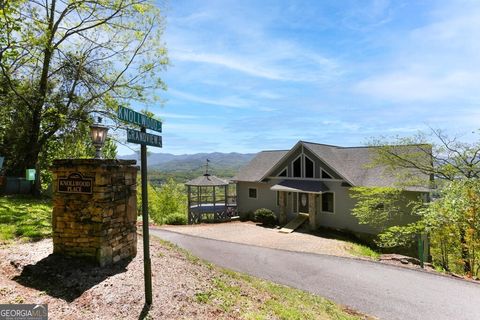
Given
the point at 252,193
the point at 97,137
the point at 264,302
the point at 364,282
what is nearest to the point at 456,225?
the point at 364,282

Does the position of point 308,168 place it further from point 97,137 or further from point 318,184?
point 97,137

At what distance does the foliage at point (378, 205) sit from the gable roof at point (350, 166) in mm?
918

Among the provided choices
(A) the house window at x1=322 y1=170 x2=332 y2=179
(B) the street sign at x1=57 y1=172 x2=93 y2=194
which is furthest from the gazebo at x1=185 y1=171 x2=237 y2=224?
(B) the street sign at x1=57 y1=172 x2=93 y2=194

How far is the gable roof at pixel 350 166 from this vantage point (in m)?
20.2

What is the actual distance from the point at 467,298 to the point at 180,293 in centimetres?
872

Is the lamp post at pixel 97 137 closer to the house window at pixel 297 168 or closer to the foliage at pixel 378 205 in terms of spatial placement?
the foliage at pixel 378 205

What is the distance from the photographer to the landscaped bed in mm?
4750

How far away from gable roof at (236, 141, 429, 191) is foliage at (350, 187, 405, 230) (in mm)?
918

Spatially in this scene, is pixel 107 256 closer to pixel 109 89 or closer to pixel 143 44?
pixel 109 89

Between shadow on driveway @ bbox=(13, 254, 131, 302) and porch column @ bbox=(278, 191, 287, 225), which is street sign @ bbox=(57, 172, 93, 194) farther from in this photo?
porch column @ bbox=(278, 191, 287, 225)

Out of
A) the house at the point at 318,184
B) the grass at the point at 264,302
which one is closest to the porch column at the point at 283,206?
the house at the point at 318,184

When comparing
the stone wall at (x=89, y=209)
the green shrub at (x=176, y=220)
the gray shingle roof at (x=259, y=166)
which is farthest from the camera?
the gray shingle roof at (x=259, y=166)

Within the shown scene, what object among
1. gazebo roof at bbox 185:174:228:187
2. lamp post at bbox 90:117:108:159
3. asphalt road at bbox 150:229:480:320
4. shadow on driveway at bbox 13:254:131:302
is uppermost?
lamp post at bbox 90:117:108:159

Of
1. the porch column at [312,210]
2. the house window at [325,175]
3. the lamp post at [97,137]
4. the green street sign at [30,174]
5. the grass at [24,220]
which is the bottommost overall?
the porch column at [312,210]
